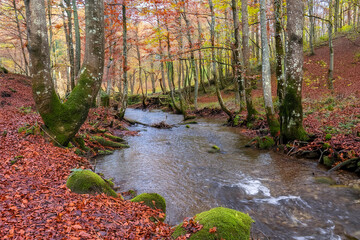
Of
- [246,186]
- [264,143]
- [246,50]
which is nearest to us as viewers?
[246,186]

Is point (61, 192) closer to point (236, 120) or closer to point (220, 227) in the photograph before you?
point (220, 227)

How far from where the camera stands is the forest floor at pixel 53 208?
9.73 ft

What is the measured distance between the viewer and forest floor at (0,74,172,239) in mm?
2967

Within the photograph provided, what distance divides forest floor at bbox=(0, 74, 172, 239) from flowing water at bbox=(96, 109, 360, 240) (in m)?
1.33

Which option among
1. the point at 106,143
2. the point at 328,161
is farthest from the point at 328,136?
the point at 106,143

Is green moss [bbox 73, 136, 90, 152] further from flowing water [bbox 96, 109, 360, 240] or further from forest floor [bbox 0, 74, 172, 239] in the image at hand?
forest floor [bbox 0, 74, 172, 239]

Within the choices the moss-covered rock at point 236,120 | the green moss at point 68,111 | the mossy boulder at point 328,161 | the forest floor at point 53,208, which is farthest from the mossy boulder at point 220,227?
the moss-covered rock at point 236,120

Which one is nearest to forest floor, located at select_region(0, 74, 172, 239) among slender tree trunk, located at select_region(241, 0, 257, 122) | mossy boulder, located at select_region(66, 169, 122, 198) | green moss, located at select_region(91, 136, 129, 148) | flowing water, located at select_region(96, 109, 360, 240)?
mossy boulder, located at select_region(66, 169, 122, 198)

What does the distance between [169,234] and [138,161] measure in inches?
213

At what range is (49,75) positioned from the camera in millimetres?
7062

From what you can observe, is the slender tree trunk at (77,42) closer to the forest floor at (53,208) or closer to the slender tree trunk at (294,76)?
the forest floor at (53,208)

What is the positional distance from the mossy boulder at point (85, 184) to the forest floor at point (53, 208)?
0.48ft

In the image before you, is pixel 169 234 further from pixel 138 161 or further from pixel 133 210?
pixel 138 161

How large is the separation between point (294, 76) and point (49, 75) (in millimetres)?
8348
